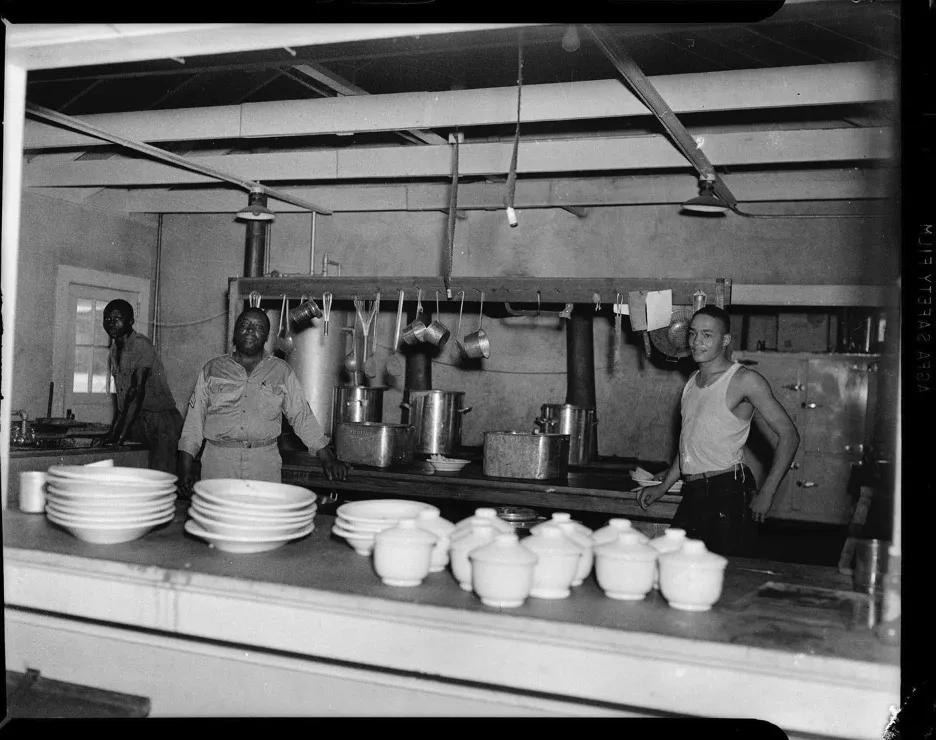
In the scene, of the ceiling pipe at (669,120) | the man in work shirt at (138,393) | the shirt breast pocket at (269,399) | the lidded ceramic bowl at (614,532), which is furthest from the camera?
the man in work shirt at (138,393)

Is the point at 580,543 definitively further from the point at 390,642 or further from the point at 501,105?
the point at 501,105

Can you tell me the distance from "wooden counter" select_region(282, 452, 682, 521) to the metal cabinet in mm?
2764

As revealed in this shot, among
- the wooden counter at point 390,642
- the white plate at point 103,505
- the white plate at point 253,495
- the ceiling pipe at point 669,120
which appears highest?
the ceiling pipe at point 669,120

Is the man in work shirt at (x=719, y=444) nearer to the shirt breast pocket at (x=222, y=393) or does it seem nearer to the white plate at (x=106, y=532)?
the shirt breast pocket at (x=222, y=393)

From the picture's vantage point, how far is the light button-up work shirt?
477 cm

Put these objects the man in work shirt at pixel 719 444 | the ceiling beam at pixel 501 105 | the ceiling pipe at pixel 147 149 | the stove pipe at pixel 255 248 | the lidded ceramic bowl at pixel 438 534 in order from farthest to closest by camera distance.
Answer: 1. the stove pipe at pixel 255 248
2. the ceiling pipe at pixel 147 149
3. the ceiling beam at pixel 501 105
4. the man in work shirt at pixel 719 444
5. the lidded ceramic bowl at pixel 438 534

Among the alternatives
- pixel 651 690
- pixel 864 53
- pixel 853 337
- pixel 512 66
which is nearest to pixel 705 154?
pixel 864 53

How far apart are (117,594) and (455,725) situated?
43.2 inches

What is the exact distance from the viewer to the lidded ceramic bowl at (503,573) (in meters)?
2.15

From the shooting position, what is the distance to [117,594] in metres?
2.49

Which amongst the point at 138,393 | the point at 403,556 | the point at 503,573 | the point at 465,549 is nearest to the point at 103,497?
the point at 403,556

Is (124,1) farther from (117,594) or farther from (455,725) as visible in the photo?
(455,725)

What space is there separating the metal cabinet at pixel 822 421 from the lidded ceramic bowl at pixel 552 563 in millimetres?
5791

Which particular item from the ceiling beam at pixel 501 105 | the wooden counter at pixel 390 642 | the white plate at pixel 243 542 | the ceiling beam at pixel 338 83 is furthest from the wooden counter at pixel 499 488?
the ceiling beam at pixel 338 83
